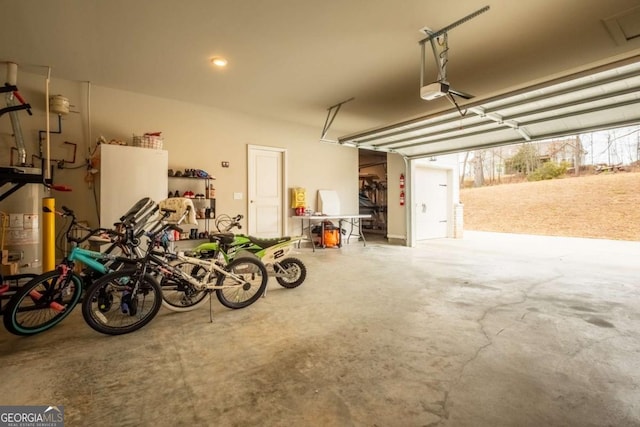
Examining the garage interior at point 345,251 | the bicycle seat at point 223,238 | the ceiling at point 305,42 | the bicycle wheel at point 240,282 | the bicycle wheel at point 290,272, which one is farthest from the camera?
the bicycle wheel at point 290,272

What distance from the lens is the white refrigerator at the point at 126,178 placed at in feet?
13.9

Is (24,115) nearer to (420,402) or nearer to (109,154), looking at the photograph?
(109,154)

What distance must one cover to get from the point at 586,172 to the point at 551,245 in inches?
345

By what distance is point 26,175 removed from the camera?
2.86 metres

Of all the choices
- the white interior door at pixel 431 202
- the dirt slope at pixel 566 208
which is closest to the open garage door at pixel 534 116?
the white interior door at pixel 431 202

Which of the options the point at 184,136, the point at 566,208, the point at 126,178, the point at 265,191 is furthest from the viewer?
the point at 566,208

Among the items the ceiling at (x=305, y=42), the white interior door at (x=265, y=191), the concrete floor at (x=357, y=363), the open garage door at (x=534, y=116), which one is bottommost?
the concrete floor at (x=357, y=363)

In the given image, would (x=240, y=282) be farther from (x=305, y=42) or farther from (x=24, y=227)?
(x=305, y=42)

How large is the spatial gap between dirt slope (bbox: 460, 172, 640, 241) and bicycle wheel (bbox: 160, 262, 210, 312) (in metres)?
12.3

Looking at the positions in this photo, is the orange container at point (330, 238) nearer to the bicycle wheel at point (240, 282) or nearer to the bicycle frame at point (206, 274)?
the bicycle wheel at point (240, 282)

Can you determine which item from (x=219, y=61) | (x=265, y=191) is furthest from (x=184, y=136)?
(x=219, y=61)

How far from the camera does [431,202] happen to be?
351 inches

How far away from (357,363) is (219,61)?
3.98 m

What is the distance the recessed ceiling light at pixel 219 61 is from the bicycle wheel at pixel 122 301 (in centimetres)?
289
